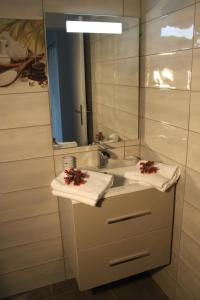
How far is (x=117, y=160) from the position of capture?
1865 millimetres

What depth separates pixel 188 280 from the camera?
5.08ft

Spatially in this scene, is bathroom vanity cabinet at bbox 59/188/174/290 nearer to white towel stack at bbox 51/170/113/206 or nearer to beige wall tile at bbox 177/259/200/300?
white towel stack at bbox 51/170/113/206

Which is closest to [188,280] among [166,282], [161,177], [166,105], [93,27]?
[166,282]

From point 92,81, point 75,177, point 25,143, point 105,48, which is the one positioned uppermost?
point 105,48

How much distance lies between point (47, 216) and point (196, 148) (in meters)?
1.07

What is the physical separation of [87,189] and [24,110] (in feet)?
2.00

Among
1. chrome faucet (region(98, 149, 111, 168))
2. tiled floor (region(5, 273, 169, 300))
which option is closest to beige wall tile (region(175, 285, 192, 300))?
tiled floor (region(5, 273, 169, 300))

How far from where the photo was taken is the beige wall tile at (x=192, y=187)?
Result: 1365 mm

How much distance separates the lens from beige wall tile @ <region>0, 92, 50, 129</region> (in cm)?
153

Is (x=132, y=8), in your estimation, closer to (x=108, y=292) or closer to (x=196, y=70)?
(x=196, y=70)

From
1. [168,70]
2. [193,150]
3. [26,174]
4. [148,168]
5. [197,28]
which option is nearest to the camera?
[197,28]

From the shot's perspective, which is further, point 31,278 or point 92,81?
point 31,278

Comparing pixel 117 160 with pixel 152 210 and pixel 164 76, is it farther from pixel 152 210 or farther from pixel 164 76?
→ pixel 164 76

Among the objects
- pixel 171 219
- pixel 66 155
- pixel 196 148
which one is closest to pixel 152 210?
pixel 171 219
